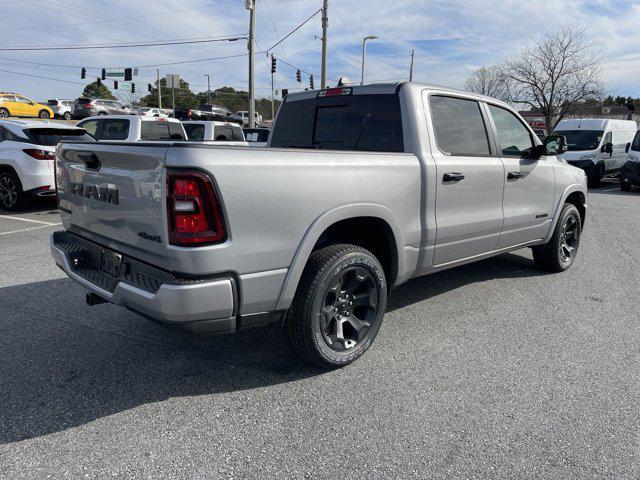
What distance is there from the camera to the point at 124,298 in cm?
262

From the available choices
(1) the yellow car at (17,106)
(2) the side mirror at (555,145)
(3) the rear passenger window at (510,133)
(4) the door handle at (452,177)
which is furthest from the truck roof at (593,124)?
(1) the yellow car at (17,106)

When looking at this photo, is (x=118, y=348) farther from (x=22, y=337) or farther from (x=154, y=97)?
(x=154, y=97)

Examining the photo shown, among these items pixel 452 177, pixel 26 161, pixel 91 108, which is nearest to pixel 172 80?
pixel 91 108

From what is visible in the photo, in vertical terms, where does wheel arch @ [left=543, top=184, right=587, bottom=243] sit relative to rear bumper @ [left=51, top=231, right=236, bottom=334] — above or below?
above

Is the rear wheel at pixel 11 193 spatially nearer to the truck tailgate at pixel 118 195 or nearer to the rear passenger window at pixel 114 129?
the rear passenger window at pixel 114 129

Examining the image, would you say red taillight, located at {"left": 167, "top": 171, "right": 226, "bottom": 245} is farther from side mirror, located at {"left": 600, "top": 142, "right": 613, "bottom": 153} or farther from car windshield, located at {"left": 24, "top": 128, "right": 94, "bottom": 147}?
side mirror, located at {"left": 600, "top": 142, "right": 613, "bottom": 153}

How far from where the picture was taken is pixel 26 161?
27.2 feet

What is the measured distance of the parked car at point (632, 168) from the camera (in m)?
14.6

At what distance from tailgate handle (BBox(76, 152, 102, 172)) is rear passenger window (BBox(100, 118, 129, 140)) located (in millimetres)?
7696

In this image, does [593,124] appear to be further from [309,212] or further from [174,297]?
[174,297]

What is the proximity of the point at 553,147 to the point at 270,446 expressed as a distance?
396 centimetres

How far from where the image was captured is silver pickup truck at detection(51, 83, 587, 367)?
7.89ft

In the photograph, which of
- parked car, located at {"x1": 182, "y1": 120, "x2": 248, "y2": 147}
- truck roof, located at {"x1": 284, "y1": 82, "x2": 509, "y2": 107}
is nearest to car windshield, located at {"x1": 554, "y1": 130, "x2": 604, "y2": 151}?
parked car, located at {"x1": 182, "y1": 120, "x2": 248, "y2": 147}

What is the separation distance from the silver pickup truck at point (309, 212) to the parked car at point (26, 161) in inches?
Answer: 223
